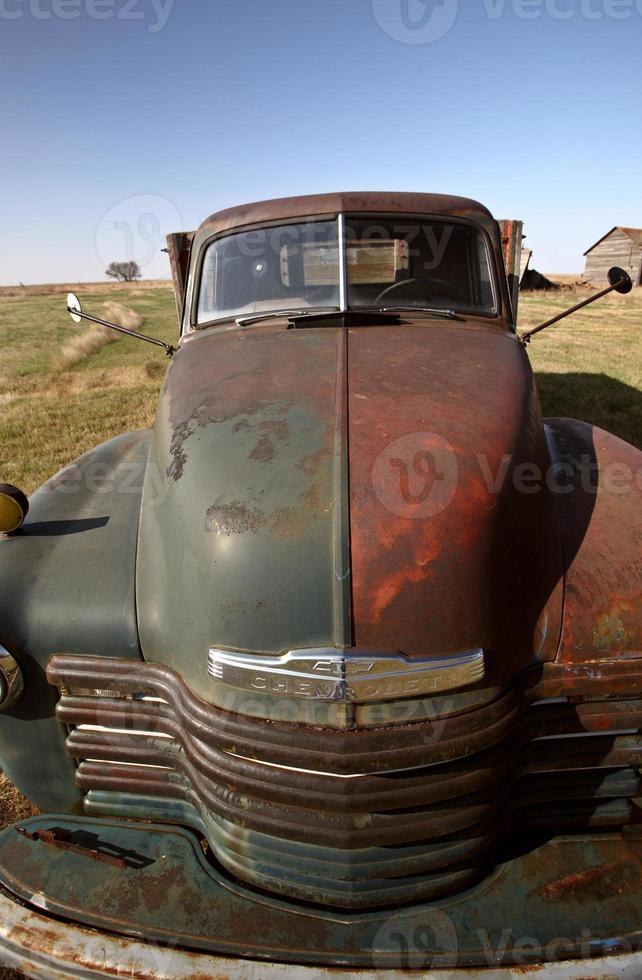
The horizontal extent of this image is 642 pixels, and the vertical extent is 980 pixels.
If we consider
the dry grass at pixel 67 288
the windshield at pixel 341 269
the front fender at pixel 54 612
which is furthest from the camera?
the dry grass at pixel 67 288

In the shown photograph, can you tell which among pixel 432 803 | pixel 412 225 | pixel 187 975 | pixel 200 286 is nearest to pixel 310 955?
pixel 187 975

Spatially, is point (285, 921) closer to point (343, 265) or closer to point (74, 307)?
point (343, 265)

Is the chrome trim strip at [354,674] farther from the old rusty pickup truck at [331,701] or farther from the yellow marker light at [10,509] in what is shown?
the yellow marker light at [10,509]

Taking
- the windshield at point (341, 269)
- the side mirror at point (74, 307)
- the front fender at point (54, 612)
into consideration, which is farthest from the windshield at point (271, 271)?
the front fender at point (54, 612)

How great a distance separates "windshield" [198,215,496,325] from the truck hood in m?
0.81

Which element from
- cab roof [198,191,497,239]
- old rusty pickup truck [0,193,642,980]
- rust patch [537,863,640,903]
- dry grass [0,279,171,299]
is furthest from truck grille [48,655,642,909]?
dry grass [0,279,171,299]

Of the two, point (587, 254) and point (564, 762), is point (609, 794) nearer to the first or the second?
point (564, 762)

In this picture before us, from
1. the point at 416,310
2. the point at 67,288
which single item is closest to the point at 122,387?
the point at 416,310

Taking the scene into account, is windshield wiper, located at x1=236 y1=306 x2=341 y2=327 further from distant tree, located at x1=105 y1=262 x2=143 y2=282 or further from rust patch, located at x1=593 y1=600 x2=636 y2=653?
distant tree, located at x1=105 y1=262 x2=143 y2=282

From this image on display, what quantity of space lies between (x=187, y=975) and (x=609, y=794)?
1212mm

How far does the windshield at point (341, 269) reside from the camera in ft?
9.34

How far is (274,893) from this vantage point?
160 cm

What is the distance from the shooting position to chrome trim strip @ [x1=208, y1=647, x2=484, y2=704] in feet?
4.65

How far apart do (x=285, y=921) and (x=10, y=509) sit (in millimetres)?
1439
